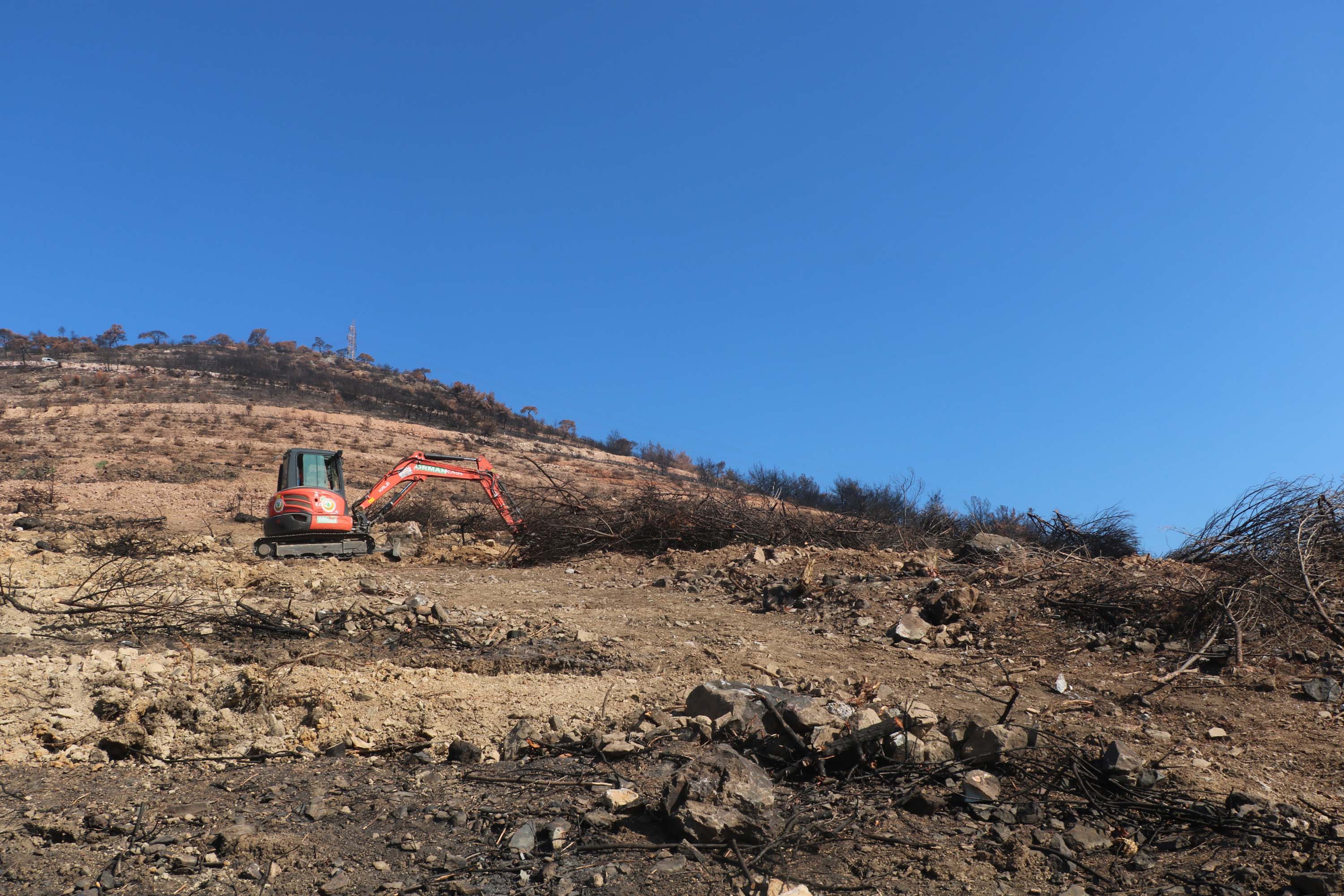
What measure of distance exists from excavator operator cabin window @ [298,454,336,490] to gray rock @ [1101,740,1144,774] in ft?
37.4

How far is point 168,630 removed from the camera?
7152 mm

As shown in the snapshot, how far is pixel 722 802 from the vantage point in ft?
12.4

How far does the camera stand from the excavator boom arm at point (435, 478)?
14.2 metres

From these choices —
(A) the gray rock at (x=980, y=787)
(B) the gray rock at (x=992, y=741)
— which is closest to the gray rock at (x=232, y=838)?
(A) the gray rock at (x=980, y=787)

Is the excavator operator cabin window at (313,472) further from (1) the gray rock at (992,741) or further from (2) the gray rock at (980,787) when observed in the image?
(2) the gray rock at (980,787)

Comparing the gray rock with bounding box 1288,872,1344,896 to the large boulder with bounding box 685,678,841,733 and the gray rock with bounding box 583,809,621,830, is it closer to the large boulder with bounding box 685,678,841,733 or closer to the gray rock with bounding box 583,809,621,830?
the large boulder with bounding box 685,678,841,733

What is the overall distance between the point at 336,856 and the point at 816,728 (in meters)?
2.48

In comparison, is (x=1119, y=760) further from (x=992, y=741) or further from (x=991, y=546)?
(x=991, y=546)

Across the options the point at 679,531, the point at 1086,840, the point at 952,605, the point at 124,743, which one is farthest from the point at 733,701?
the point at 679,531

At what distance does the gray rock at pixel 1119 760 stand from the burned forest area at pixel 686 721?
0.05ft

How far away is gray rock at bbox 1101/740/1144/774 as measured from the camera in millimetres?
4375

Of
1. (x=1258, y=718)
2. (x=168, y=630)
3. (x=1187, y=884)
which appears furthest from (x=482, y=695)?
(x=1258, y=718)

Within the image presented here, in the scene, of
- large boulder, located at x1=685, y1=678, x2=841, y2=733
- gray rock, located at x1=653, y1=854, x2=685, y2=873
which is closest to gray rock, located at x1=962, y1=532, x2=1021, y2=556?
large boulder, located at x1=685, y1=678, x2=841, y2=733

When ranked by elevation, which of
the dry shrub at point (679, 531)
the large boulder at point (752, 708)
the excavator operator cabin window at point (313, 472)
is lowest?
the large boulder at point (752, 708)
